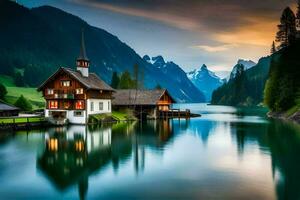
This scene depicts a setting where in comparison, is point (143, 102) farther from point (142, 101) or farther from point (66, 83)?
point (66, 83)

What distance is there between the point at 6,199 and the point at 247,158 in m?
22.3

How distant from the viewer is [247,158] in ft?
110

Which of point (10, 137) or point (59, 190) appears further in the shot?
point (10, 137)

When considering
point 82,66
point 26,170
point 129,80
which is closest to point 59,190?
point 26,170

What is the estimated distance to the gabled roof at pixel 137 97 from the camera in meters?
90.6

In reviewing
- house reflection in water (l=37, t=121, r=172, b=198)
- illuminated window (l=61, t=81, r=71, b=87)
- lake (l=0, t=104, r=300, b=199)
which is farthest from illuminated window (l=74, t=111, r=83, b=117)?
lake (l=0, t=104, r=300, b=199)

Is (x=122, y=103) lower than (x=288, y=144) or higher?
higher

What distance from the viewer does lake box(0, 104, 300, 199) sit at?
71.1ft

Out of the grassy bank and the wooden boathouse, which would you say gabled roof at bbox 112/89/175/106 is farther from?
the grassy bank

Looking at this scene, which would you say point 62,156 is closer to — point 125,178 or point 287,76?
point 125,178

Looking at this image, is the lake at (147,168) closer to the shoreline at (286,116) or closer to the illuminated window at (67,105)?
the illuminated window at (67,105)

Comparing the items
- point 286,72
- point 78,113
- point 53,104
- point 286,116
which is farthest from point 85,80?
point 286,72

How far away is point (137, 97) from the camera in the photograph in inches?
3632

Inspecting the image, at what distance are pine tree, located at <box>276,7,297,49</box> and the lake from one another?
226 feet
